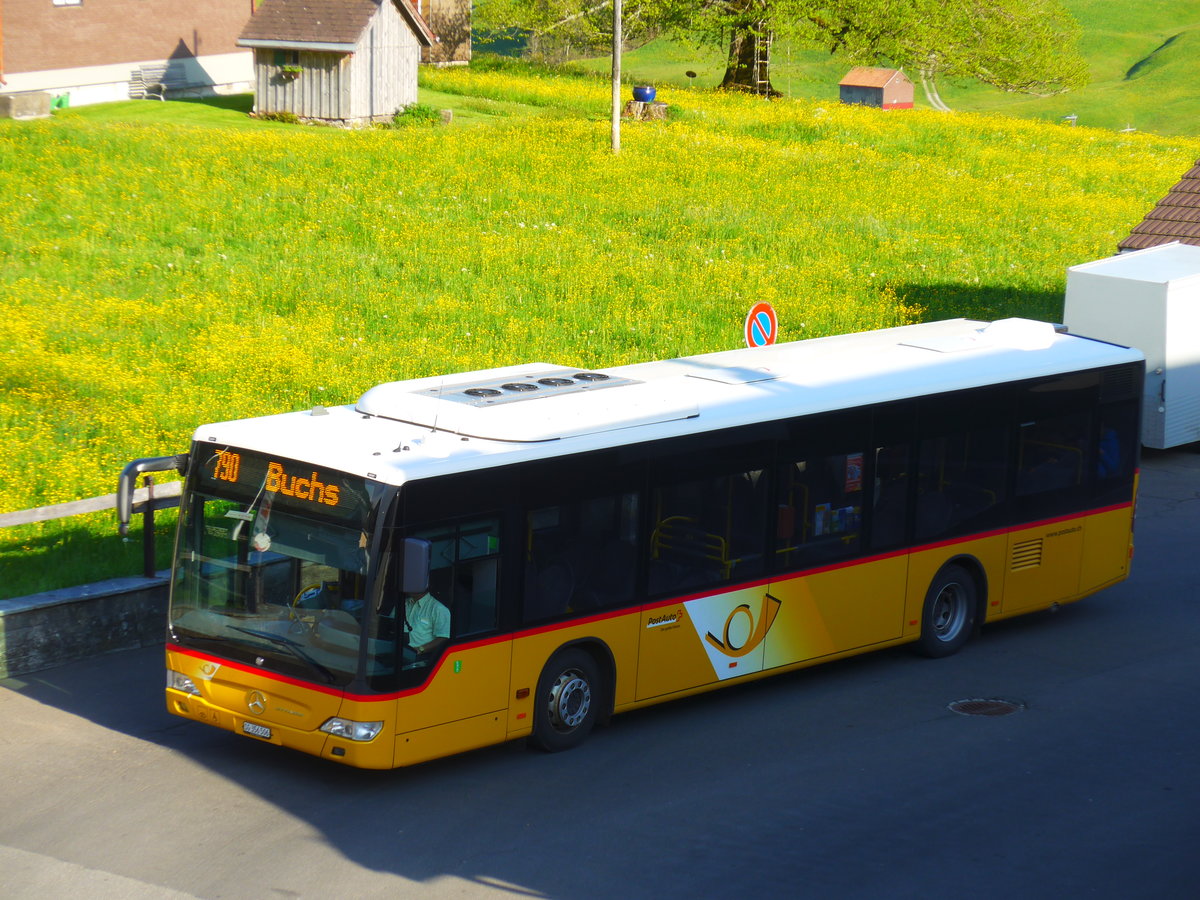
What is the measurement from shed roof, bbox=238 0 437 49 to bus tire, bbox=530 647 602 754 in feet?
99.1

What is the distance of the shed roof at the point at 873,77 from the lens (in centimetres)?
6391

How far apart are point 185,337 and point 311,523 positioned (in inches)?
481

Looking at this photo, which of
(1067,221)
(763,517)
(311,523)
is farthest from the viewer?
(1067,221)

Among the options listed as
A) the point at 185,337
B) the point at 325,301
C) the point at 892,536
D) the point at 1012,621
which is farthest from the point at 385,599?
the point at 325,301

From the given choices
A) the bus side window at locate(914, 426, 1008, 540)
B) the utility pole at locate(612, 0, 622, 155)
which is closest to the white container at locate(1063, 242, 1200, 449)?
the bus side window at locate(914, 426, 1008, 540)

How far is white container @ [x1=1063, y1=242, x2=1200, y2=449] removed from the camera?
21.3 meters

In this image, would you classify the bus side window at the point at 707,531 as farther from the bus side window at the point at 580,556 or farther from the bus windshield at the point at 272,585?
the bus windshield at the point at 272,585

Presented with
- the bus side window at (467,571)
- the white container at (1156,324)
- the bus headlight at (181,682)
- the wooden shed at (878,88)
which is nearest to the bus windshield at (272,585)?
the bus headlight at (181,682)

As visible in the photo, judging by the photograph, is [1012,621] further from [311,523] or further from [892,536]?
[311,523]

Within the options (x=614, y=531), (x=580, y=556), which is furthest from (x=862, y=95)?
(x=580, y=556)

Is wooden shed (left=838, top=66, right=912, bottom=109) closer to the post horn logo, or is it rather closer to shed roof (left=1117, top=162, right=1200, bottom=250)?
shed roof (left=1117, top=162, right=1200, bottom=250)

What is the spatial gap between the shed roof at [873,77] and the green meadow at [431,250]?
19.5m

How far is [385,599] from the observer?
30.5 ft

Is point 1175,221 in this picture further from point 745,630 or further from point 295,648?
point 295,648
